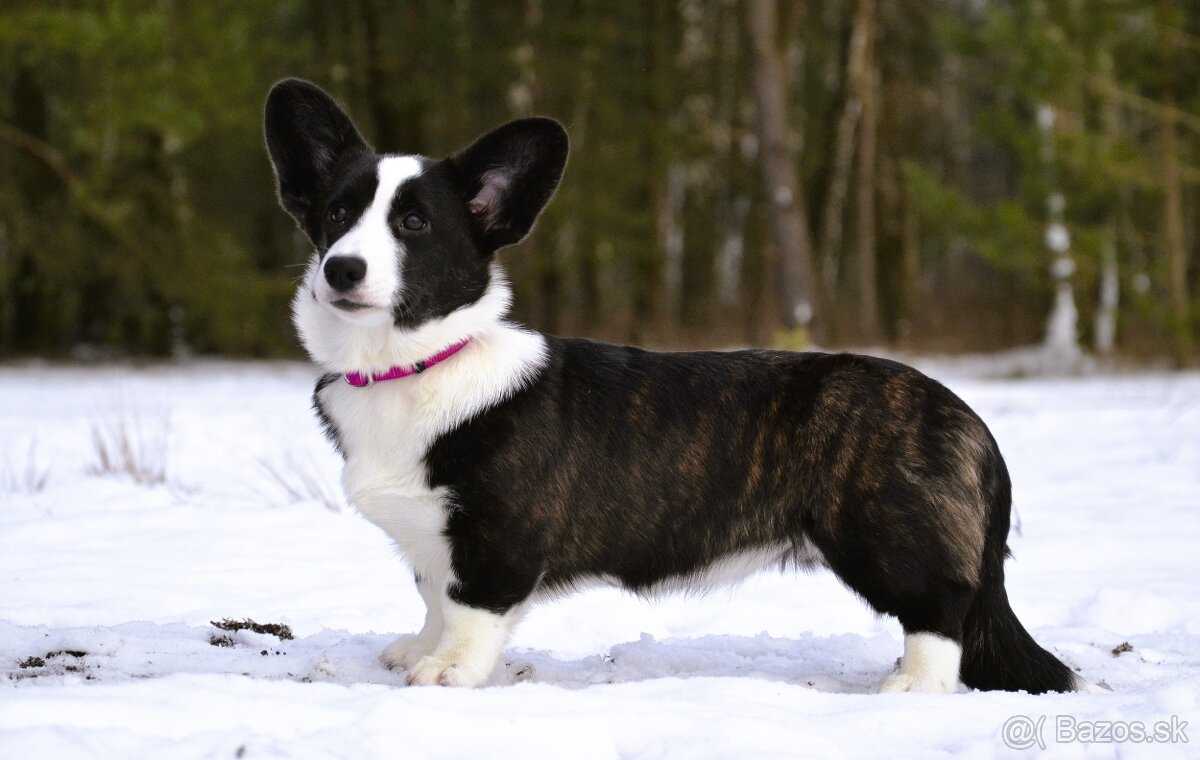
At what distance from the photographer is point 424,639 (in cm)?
349

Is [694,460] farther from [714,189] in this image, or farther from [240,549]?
[714,189]

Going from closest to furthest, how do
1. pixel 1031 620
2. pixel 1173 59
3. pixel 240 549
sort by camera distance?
1. pixel 1031 620
2. pixel 240 549
3. pixel 1173 59

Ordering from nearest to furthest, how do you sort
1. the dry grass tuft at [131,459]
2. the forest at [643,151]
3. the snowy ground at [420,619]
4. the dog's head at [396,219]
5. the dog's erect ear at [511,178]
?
the snowy ground at [420,619], the dog's head at [396,219], the dog's erect ear at [511,178], the dry grass tuft at [131,459], the forest at [643,151]

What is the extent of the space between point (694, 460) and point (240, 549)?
2386 millimetres

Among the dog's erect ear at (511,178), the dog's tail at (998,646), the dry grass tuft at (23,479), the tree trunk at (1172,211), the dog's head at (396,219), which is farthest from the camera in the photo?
the tree trunk at (1172,211)

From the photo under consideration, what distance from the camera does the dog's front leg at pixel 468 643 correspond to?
319 cm

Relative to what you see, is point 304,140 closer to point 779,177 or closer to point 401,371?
point 401,371

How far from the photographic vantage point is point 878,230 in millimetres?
26547

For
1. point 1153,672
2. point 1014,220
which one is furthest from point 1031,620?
point 1014,220

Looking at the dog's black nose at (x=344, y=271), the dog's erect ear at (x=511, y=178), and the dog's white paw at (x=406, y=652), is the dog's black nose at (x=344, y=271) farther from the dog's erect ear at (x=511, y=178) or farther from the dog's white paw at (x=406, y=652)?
the dog's white paw at (x=406, y=652)

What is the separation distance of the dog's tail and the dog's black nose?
188 centimetres

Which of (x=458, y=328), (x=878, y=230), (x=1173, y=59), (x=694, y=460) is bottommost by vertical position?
(x=878, y=230)

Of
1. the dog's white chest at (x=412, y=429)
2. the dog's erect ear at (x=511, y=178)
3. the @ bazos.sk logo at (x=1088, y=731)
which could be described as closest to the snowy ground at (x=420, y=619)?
the @ bazos.sk logo at (x=1088, y=731)

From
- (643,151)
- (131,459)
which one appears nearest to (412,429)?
(131,459)
